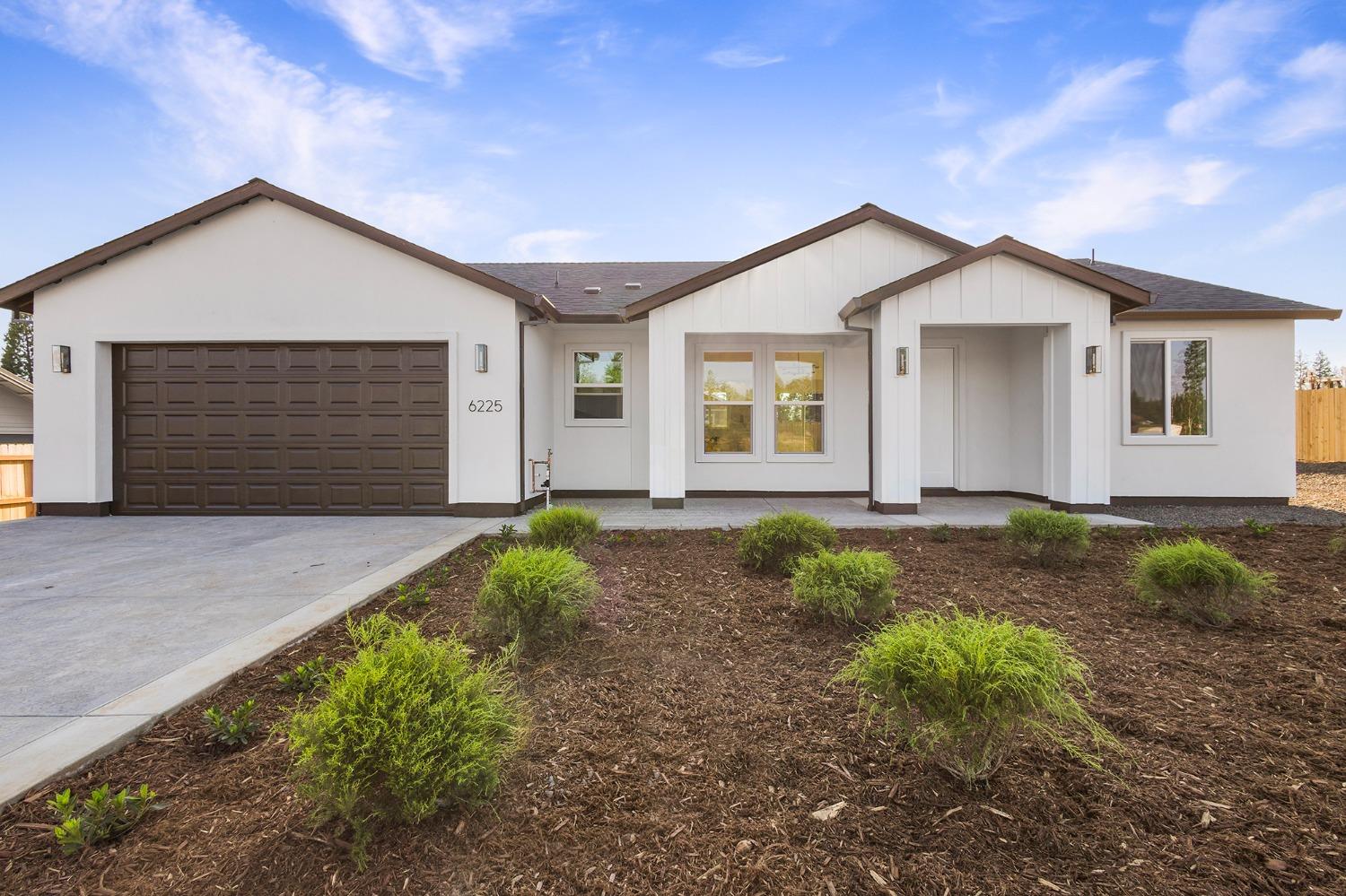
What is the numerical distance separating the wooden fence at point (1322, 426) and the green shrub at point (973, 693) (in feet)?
65.7

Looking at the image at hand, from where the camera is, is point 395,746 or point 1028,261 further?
point 1028,261

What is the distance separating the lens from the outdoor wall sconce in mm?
7746

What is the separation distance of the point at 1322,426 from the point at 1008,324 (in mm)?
14490

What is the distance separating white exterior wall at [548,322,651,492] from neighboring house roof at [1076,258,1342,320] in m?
7.12

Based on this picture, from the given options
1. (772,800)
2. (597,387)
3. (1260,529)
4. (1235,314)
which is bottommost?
(772,800)

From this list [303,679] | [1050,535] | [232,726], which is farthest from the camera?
[1050,535]

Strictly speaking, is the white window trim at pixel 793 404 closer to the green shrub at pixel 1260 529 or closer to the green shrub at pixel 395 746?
the green shrub at pixel 1260 529

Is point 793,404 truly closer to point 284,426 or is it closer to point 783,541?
point 783,541

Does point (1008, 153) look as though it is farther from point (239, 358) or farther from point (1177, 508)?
point (239, 358)

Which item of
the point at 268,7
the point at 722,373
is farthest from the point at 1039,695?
the point at 268,7

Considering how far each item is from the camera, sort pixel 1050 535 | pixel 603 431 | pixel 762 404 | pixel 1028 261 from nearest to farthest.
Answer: pixel 1050 535 < pixel 1028 261 < pixel 762 404 < pixel 603 431

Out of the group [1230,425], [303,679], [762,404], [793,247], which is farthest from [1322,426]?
[303,679]

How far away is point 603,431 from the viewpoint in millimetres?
10203

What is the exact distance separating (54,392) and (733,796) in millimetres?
11475
